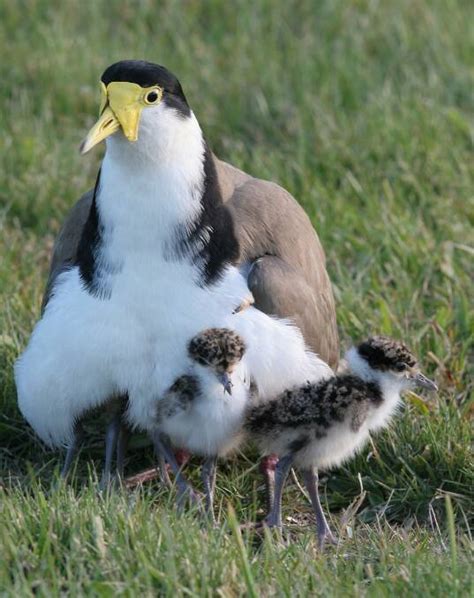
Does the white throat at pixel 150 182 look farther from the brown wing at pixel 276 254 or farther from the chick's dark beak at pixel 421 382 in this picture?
the chick's dark beak at pixel 421 382

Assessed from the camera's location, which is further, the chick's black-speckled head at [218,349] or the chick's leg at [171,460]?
the chick's leg at [171,460]

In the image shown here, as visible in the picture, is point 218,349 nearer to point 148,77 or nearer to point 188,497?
point 188,497

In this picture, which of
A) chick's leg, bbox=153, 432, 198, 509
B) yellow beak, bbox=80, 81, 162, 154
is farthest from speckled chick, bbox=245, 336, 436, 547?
yellow beak, bbox=80, 81, 162, 154

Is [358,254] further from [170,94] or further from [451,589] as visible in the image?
[451,589]

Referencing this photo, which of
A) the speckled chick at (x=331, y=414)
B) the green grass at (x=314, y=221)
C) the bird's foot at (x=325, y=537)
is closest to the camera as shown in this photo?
the green grass at (x=314, y=221)

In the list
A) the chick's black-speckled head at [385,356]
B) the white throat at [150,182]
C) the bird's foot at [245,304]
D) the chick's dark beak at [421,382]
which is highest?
the white throat at [150,182]

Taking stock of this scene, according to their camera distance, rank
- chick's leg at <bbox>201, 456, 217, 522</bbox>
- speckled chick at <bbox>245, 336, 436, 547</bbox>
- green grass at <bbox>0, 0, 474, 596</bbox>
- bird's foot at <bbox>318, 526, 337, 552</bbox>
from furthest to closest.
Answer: chick's leg at <bbox>201, 456, 217, 522</bbox>, speckled chick at <bbox>245, 336, 436, 547</bbox>, bird's foot at <bbox>318, 526, 337, 552</bbox>, green grass at <bbox>0, 0, 474, 596</bbox>

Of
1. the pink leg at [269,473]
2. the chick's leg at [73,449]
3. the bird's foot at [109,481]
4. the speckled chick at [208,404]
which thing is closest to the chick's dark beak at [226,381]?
the speckled chick at [208,404]

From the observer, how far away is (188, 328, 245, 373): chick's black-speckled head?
488cm

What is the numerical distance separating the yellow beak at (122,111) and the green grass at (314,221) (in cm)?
124

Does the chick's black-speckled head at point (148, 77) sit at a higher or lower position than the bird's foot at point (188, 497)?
higher

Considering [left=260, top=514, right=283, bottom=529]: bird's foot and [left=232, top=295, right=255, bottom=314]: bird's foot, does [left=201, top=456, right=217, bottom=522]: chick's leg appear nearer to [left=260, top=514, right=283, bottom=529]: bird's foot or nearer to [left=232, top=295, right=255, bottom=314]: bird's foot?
[left=260, top=514, right=283, bottom=529]: bird's foot

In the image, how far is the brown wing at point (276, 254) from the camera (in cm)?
532

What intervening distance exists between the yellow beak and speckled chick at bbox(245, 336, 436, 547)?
114 centimetres
